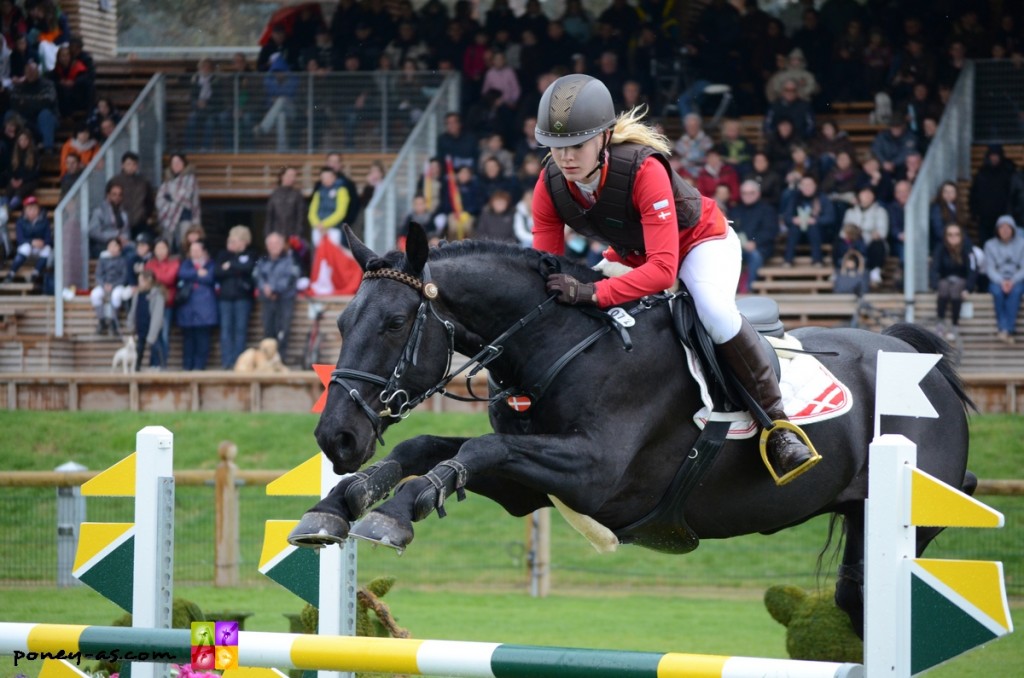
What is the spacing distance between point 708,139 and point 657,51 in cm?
263

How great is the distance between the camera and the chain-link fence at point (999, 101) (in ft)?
56.9

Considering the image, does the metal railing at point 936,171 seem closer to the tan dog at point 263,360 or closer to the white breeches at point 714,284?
the tan dog at point 263,360

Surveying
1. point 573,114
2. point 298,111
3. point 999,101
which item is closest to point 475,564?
point 573,114

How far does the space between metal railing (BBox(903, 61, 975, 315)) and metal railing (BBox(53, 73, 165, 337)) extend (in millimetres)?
10111

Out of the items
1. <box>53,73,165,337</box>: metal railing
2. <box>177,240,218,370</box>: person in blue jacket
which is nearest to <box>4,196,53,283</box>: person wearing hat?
<box>53,73,165,337</box>: metal railing

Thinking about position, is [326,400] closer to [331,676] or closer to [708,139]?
[331,676]

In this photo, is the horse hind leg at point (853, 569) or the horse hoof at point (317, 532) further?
the horse hind leg at point (853, 569)

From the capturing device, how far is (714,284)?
16.3 feet

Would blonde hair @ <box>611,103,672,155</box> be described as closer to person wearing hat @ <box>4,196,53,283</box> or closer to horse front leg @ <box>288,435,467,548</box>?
horse front leg @ <box>288,435,467,548</box>

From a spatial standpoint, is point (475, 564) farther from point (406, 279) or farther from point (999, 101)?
point (999, 101)

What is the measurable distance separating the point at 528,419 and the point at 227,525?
7.07 metres

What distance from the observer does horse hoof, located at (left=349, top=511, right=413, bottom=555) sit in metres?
4.00

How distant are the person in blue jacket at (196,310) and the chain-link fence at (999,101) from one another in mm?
9678

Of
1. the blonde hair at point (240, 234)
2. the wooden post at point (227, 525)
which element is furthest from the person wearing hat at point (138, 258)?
the wooden post at point (227, 525)
